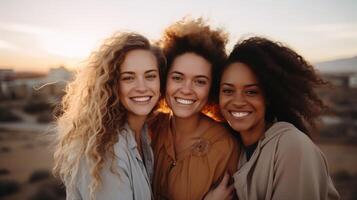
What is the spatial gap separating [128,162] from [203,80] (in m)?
1.03

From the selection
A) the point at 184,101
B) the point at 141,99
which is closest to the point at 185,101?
the point at 184,101

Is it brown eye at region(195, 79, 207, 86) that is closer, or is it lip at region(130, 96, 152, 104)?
lip at region(130, 96, 152, 104)

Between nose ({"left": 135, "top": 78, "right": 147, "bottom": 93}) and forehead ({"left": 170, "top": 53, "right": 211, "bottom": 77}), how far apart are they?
41 cm

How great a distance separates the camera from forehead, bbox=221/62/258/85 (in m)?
3.41

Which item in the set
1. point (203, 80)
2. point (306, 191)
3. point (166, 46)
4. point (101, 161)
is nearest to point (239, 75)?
point (203, 80)

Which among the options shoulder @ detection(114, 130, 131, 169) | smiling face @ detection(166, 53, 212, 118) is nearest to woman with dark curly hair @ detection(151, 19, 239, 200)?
smiling face @ detection(166, 53, 212, 118)

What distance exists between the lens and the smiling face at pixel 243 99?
3424 mm

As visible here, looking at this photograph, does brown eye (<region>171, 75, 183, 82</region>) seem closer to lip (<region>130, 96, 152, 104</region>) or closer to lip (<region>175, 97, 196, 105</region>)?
lip (<region>175, 97, 196, 105</region>)

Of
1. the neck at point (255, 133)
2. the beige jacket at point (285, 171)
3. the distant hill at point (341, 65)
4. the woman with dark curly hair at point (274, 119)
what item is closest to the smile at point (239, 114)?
the woman with dark curly hair at point (274, 119)

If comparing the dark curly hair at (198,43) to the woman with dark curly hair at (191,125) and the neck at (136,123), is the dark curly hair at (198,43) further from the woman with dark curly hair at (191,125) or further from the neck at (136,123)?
the neck at (136,123)

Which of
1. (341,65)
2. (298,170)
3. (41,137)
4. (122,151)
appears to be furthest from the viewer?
(341,65)

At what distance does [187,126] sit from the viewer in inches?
152

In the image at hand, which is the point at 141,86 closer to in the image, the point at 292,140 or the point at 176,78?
the point at 176,78

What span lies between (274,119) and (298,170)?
81 cm
